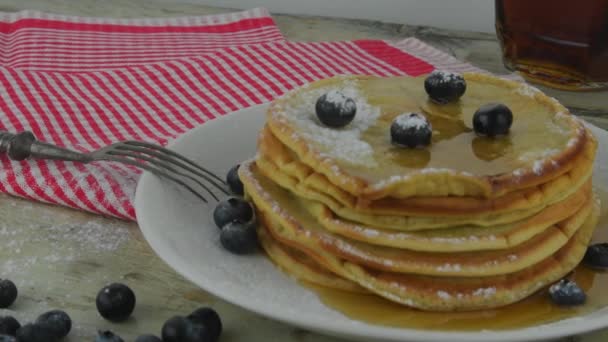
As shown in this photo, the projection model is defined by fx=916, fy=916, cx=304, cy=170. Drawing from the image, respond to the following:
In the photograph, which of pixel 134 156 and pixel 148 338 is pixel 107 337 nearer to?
pixel 148 338

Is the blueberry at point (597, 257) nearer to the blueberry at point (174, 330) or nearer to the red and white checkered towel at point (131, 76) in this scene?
the blueberry at point (174, 330)

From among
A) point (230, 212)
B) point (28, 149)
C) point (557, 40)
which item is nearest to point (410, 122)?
→ point (230, 212)

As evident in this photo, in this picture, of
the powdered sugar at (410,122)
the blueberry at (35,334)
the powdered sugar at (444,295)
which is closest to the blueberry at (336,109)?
the powdered sugar at (410,122)

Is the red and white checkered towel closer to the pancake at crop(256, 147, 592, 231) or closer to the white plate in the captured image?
the white plate

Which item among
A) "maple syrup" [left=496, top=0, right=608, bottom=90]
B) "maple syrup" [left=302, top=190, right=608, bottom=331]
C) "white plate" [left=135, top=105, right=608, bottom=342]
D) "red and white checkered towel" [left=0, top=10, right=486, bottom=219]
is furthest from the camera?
"maple syrup" [left=496, top=0, right=608, bottom=90]

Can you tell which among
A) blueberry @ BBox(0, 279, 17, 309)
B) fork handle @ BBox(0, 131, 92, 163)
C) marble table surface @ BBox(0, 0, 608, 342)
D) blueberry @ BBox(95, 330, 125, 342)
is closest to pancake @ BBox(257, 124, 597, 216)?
marble table surface @ BBox(0, 0, 608, 342)

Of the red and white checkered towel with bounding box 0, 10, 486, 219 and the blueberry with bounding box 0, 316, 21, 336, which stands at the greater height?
the blueberry with bounding box 0, 316, 21, 336

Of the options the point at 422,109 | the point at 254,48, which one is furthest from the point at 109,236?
the point at 254,48
